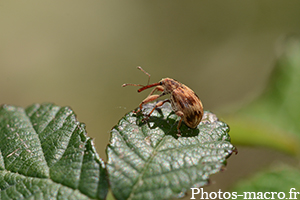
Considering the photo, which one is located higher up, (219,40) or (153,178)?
(219,40)

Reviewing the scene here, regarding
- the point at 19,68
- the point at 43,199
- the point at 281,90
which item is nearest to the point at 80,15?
the point at 19,68

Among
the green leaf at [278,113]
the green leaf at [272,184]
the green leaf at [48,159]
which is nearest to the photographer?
the green leaf at [48,159]

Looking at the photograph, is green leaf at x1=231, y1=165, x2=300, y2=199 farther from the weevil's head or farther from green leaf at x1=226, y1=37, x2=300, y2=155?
the weevil's head

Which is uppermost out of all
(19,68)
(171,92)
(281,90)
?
→ (19,68)

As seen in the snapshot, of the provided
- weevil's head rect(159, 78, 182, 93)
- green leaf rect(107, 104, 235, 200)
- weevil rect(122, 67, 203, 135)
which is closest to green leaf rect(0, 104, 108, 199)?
green leaf rect(107, 104, 235, 200)

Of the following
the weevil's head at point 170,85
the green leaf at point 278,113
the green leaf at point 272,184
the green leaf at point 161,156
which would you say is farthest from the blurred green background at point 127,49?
the green leaf at point 161,156

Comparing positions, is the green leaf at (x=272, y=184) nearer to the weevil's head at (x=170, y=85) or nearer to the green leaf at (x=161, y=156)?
the green leaf at (x=161, y=156)

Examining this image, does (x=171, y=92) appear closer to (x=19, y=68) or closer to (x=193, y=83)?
(x=193, y=83)
